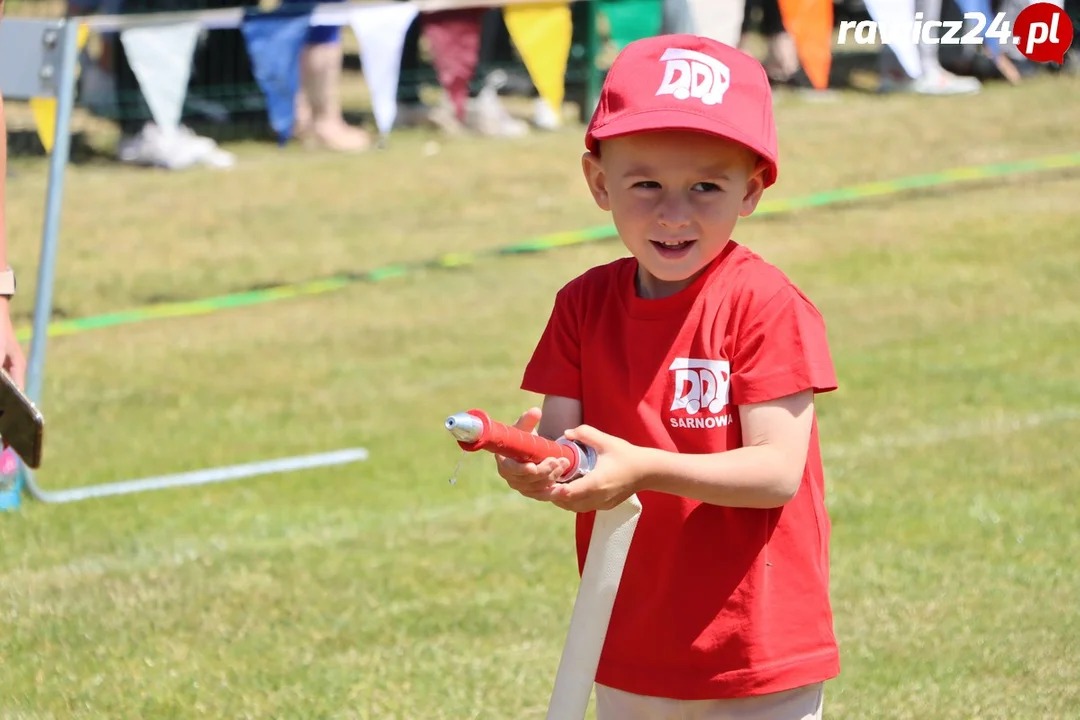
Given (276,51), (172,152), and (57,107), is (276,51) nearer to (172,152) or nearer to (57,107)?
(172,152)

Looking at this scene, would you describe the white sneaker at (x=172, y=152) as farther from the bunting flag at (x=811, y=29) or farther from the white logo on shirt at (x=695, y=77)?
the white logo on shirt at (x=695, y=77)

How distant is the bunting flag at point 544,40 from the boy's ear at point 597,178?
741 cm

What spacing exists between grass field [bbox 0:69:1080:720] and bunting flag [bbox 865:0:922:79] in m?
1.08

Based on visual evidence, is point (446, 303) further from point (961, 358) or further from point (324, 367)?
point (961, 358)

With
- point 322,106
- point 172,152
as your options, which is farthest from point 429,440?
point 322,106

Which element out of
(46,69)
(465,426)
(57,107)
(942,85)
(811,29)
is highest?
(465,426)

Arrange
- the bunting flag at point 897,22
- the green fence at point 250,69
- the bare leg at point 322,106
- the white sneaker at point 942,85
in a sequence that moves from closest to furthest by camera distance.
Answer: the bunting flag at point 897,22 → the green fence at point 250,69 → the bare leg at point 322,106 → the white sneaker at point 942,85

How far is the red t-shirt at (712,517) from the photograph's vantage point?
2721mm

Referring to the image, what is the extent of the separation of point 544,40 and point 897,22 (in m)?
2.19

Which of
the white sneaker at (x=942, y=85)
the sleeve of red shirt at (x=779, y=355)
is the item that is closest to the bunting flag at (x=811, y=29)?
the white sneaker at (x=942, y=85)

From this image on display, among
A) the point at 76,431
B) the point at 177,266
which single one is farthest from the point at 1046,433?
the point at 177,266

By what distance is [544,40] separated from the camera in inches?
411

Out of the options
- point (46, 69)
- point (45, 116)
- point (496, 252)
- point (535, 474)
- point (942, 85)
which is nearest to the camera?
point (535, 474)

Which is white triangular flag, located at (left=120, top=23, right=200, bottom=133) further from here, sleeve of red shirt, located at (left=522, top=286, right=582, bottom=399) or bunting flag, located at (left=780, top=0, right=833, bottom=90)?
sleeve of red shirt, located at (left=522, top=286, right=582, bottom=399)
